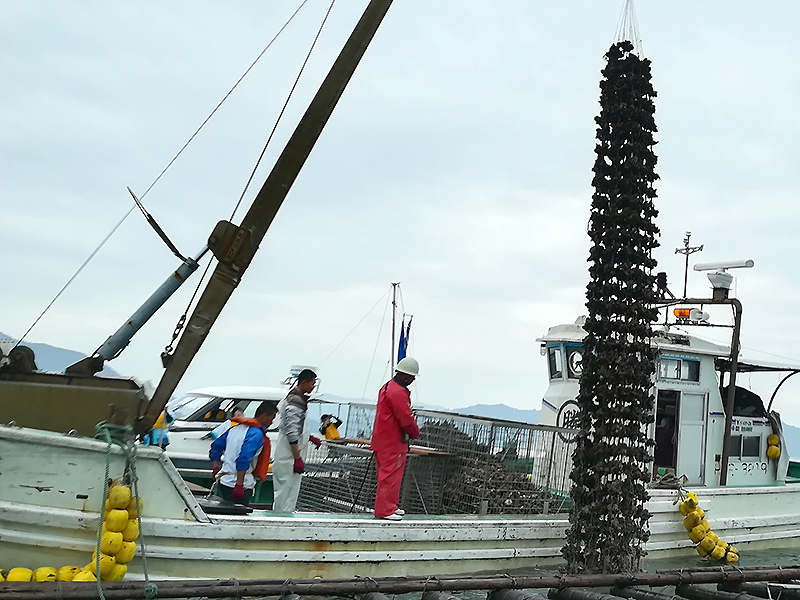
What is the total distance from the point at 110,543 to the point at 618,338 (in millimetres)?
5512

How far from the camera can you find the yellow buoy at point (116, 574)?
225 inches

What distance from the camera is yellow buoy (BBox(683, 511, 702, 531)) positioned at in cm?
1025

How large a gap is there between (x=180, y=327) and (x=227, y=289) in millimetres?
535

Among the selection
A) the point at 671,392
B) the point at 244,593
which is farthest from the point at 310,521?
the point at 671,392

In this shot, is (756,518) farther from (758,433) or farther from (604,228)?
(604,228)

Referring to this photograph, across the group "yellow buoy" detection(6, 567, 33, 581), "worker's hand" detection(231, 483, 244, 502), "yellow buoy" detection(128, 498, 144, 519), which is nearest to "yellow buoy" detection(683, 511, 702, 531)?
"worker's hand" detection(231, 483, 244, 502)

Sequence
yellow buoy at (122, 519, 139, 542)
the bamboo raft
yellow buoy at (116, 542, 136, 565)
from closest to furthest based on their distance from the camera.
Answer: the bamboo raft → yellow buoy at (116, 542, 136, 565) → yellow buoy at (122, 519, 139, 542)

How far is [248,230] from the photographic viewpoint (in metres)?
6.62

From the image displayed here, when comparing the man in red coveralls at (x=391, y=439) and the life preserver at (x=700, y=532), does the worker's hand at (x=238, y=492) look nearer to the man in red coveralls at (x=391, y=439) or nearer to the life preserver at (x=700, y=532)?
the man in red coveralls at (x=391, y=439)

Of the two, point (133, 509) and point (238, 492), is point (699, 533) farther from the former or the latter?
point (133, 509)

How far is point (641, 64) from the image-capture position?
8.70 m

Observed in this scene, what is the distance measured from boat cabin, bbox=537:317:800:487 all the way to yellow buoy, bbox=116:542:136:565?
726 centimetres

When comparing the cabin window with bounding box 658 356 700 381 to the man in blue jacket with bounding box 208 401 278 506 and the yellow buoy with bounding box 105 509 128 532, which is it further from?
the yellow buoy with bounding box 105 509 128 532

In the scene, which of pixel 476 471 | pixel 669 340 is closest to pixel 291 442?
pixel 476 471
